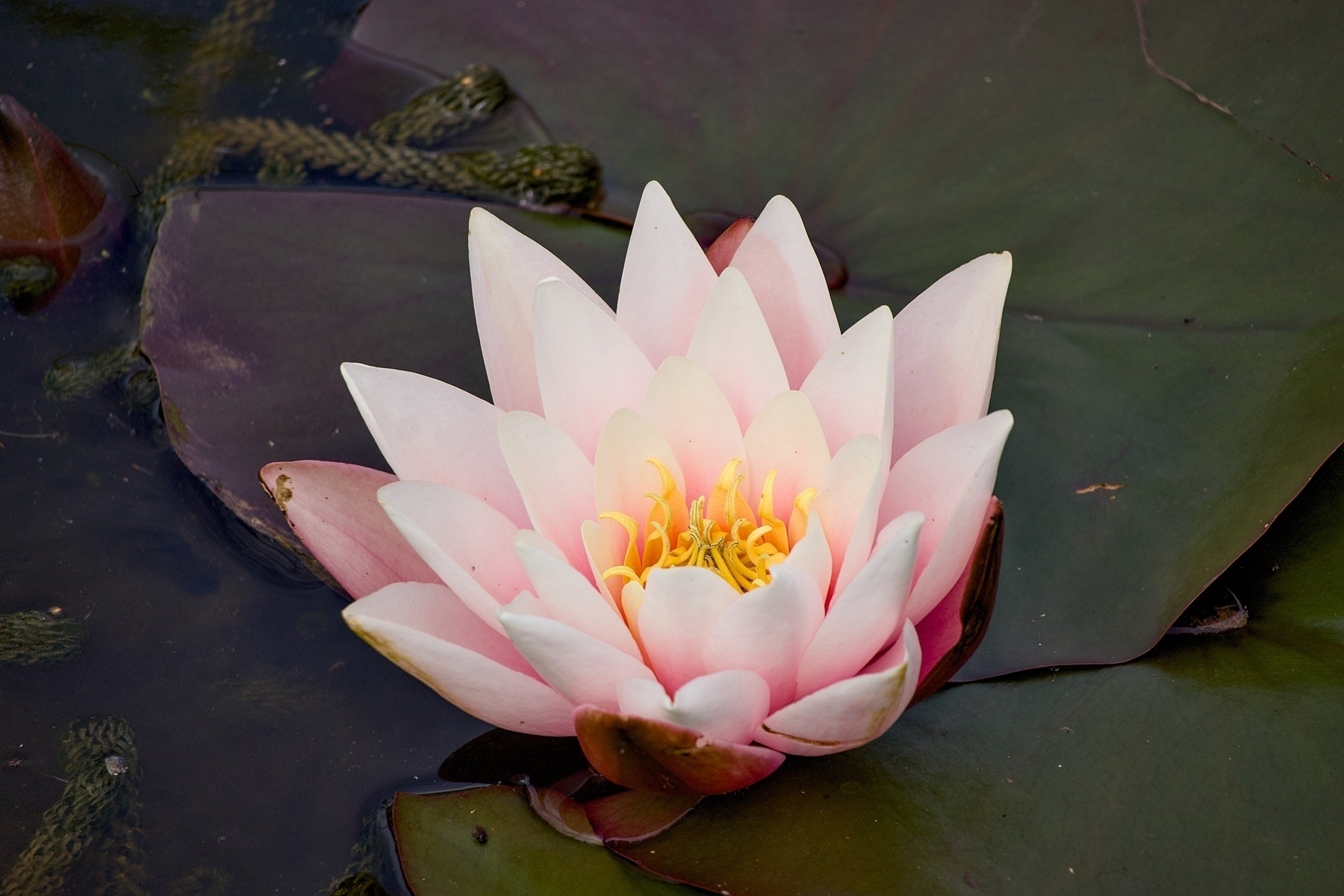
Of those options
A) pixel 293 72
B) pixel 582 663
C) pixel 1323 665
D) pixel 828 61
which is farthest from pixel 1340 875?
pixel 293 72

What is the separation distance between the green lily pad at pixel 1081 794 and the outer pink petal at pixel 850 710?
17 centimetres

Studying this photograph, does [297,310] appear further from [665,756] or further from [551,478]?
[665,756]

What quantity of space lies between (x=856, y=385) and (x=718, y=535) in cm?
35

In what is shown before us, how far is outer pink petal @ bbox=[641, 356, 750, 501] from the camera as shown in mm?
1389

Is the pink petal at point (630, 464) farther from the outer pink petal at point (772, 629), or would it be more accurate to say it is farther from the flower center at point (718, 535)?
the outer pink petal at point (772, 629)

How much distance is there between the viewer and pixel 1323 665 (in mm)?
1423

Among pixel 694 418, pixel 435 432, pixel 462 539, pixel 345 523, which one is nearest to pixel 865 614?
pixel 694 418

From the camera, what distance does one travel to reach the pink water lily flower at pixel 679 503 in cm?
115

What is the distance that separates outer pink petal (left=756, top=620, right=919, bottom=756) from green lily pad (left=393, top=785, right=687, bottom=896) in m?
0.32

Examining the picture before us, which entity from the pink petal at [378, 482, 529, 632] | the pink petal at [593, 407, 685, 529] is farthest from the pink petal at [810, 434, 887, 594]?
the pink petal at [378, 482, 529, 632]

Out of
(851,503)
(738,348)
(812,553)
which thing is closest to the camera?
(812,553)

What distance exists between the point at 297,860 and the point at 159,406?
0.99m

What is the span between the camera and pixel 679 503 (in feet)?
4.96

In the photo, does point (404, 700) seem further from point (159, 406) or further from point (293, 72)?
point (293, 72)
